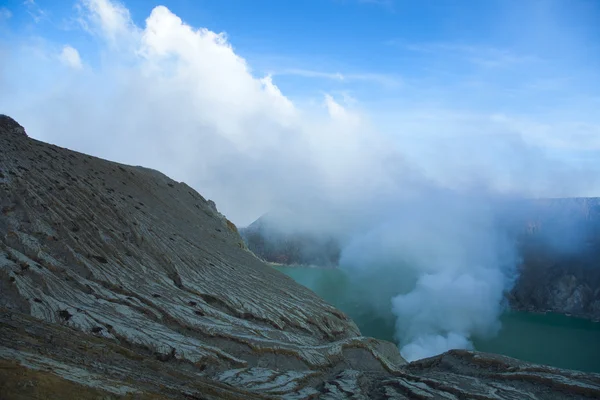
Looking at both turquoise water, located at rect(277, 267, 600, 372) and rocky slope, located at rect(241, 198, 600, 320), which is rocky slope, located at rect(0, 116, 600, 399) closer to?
turquoise water, located at rect(277, 267, 600, 372)

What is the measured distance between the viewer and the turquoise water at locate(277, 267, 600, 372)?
241ft

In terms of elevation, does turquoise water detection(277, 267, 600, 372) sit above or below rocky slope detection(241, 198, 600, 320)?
below

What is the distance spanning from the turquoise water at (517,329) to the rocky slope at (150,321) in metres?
54.3

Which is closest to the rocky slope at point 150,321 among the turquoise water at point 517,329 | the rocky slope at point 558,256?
the turquoise water at point 517,329

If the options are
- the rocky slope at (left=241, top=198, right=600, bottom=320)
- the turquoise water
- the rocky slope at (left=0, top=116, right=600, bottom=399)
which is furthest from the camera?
the rocky slope at (left=241, top=198, right=600, bottom=320)

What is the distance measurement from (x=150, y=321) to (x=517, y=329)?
9646 centimetres

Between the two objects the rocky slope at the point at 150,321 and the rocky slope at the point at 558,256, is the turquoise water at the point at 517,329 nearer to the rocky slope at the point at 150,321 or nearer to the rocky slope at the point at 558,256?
the rocky slope at the point at 558,256

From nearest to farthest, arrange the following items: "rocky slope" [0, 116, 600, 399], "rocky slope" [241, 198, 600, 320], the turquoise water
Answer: "rocky slope" [0, 116, 600, 399] → the turquoise water → "rocky slope" [241, 198, 600, 320]

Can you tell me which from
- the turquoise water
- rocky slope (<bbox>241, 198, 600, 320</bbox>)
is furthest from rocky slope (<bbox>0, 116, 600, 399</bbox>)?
rocky slope (<bbox>241, 198, 600, 320</bbox>)

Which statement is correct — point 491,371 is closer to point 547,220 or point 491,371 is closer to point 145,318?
point 145,318

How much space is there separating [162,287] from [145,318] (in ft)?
16.0

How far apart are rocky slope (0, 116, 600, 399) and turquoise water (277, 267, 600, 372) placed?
5430 cm

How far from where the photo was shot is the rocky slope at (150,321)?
13.0 m

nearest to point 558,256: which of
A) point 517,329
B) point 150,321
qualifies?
point 517,329
